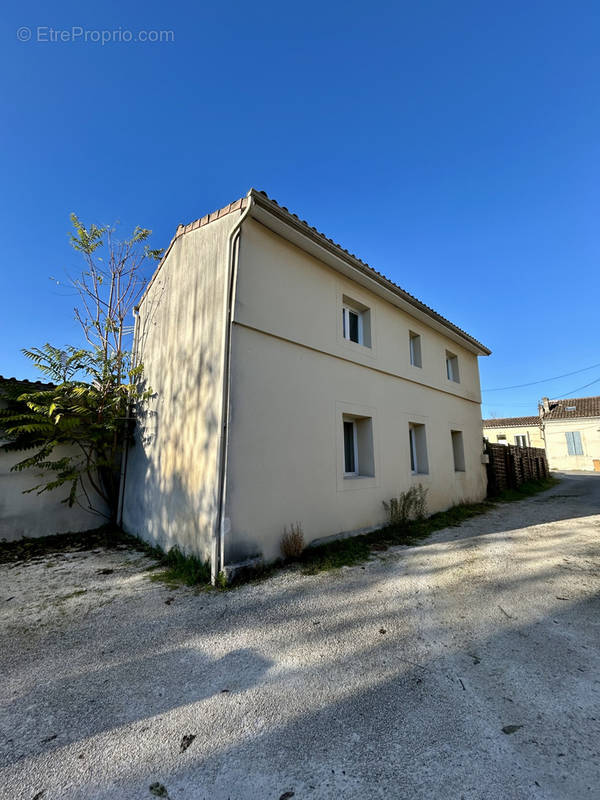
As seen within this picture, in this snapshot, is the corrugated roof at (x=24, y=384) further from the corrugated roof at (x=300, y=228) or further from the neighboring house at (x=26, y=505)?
the corrugated roof at (x=300, y=228)

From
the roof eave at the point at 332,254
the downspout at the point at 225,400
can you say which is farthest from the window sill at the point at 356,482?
the roof eave at the point at 332,254

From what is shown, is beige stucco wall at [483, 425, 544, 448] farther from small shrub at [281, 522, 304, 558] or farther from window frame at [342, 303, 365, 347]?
small shrub at [281, 522, 304, 558]

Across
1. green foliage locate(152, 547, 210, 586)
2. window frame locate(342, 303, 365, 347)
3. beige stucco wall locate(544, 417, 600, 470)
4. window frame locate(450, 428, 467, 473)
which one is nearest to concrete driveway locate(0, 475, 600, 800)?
green foliage locate(152, 547, 210, 586)

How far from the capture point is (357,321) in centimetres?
704

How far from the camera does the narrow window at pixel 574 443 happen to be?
2678 centimetres

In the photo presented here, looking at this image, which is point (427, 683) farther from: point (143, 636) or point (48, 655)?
point (48, 655)

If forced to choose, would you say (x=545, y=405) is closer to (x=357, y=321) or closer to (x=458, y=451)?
(x=458, y=451)

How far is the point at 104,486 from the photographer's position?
24.3ft

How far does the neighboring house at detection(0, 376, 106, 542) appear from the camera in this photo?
6270 mm

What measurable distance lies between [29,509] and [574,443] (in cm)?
3458

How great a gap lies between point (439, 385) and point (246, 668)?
8010 mm

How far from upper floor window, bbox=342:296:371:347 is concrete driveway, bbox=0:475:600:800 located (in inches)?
175

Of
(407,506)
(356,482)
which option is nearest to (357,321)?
(356,482)

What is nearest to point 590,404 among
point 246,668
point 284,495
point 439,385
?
point 439,385
